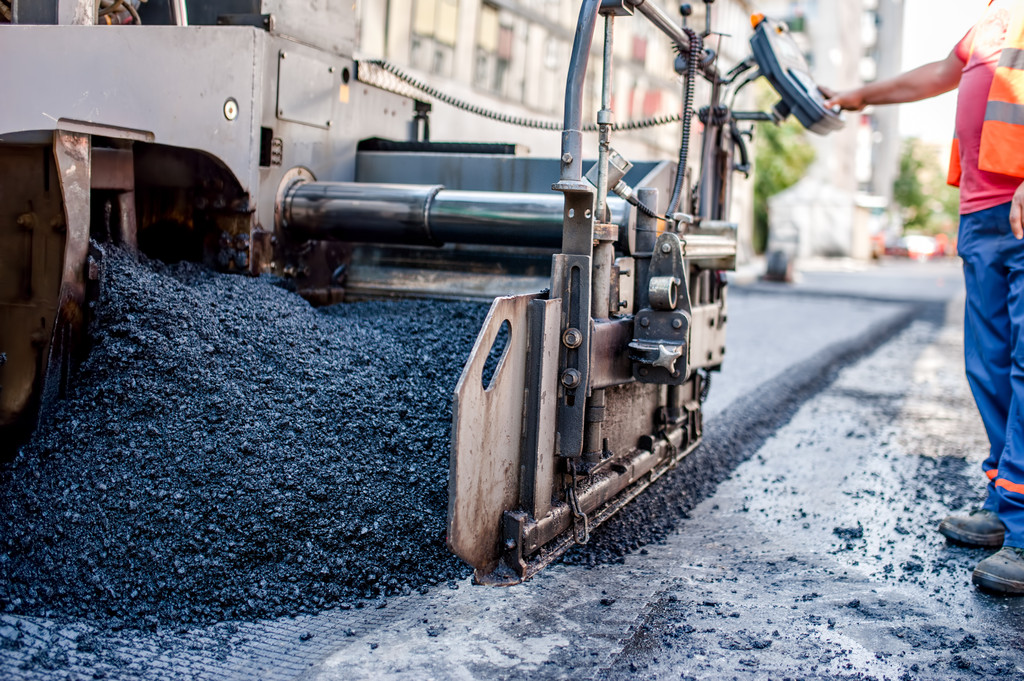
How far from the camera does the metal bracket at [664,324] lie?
9.71 ft

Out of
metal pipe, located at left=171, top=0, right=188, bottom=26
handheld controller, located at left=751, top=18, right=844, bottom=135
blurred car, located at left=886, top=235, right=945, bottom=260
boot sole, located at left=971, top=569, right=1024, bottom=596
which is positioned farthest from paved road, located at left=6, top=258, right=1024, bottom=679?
blurred car, located at left=886, top=235, right=945, bottom=260

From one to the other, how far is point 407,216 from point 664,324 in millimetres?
1146

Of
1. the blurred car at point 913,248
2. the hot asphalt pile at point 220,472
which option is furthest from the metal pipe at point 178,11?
the blurred car at point 913,248

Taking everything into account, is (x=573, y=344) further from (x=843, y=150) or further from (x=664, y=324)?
(x=843, y=150)

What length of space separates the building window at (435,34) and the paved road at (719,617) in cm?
1205

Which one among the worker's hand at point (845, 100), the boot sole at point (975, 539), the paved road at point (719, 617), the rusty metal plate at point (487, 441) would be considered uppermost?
the worker's hand at point (845, 100)

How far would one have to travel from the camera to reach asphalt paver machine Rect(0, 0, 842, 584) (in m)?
2.61

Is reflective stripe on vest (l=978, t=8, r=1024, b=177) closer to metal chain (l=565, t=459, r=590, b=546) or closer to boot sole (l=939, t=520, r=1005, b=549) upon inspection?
boot sole (l=939, t=520, r=1005, b=549)

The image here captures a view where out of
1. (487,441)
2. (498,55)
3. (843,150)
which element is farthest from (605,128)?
(843,150)

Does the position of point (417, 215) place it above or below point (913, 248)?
below

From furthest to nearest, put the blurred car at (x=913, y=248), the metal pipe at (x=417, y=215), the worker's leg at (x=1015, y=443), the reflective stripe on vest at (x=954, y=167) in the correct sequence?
the blurred car at (x=913, y=248) → the reflective stripe on vest at (x=954, y=167) → the metal pipe at (x=417, y=215) → the worker's leg at (x=1015, y=443)

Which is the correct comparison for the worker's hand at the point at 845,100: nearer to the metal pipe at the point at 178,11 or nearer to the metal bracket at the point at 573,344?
the metal bracket at the point at 573,344

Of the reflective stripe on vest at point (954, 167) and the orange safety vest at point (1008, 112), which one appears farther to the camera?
the reflective stripe on vest at point (954, 167)

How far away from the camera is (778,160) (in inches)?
1371
